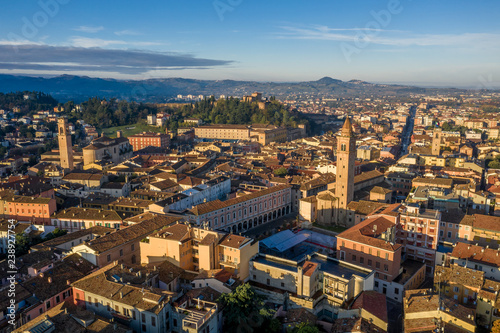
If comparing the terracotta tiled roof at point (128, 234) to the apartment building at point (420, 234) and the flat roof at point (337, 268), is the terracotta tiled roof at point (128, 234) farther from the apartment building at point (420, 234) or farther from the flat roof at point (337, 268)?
the apartment building at point (420, 234)

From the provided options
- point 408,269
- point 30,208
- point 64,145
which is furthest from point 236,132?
point 408,269

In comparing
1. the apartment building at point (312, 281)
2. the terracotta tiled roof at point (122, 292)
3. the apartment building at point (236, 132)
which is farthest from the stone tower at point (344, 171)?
the apartment building at point (236, 132)

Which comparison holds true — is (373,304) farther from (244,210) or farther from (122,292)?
(244,210)

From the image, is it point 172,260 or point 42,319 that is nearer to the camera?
point 42,319

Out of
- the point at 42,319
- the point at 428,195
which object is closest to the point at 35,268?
the point at 42,319

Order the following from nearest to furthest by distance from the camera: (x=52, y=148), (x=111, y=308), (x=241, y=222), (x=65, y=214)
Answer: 1. (x=111, y=308)
2. (x=65, y=214)
3. (x=241, y=222)
4. (x=52, y=148)

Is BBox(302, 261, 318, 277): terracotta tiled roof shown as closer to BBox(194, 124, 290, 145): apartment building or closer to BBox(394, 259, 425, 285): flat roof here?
BBox(394, 259, 425, 285): flat roof

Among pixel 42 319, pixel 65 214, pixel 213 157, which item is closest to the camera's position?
pixel 42 319

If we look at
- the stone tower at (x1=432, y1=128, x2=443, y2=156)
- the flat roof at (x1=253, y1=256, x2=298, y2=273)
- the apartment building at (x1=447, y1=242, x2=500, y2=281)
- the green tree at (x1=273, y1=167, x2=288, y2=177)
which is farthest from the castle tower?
the stone tower at (x1=432, y1=128, x2=443, y2=156)

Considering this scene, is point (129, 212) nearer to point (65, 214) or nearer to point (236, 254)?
point (65, 214)
